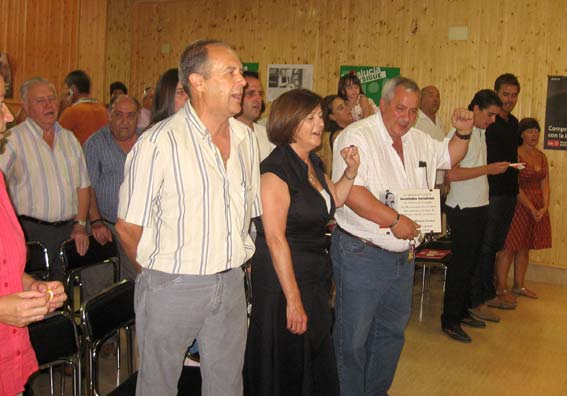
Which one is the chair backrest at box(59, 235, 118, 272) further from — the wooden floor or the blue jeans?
the wooden floor

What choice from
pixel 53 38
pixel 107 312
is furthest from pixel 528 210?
pixel 53 38

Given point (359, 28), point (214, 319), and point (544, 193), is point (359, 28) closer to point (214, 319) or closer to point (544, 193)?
point (544, 193)

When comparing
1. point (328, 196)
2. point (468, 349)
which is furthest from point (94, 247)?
point (468, 349)

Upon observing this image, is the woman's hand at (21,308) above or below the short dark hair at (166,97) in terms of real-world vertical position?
below

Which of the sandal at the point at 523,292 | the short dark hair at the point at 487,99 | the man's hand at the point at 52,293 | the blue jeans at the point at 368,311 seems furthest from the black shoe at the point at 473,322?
the man's hand at the point at 52,293

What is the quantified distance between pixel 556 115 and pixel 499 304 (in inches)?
104

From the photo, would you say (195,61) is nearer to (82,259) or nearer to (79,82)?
(82,259)

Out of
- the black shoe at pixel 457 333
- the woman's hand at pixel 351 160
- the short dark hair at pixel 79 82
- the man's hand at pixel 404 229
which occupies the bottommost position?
the black shoe at pixel 457 333

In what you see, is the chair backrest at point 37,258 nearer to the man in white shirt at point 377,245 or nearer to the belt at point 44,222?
the belt at point 44,222

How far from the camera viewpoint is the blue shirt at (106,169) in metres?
3.99

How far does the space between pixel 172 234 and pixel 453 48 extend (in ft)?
20.9

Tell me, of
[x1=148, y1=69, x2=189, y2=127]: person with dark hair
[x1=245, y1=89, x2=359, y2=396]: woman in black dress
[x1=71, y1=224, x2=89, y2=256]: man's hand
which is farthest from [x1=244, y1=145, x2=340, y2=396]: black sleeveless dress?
[x1=71, y1=224, x2=89, y2=256]: man's hand

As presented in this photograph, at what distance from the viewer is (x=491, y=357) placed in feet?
14.6

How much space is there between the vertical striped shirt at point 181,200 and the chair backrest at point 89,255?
1607mm
